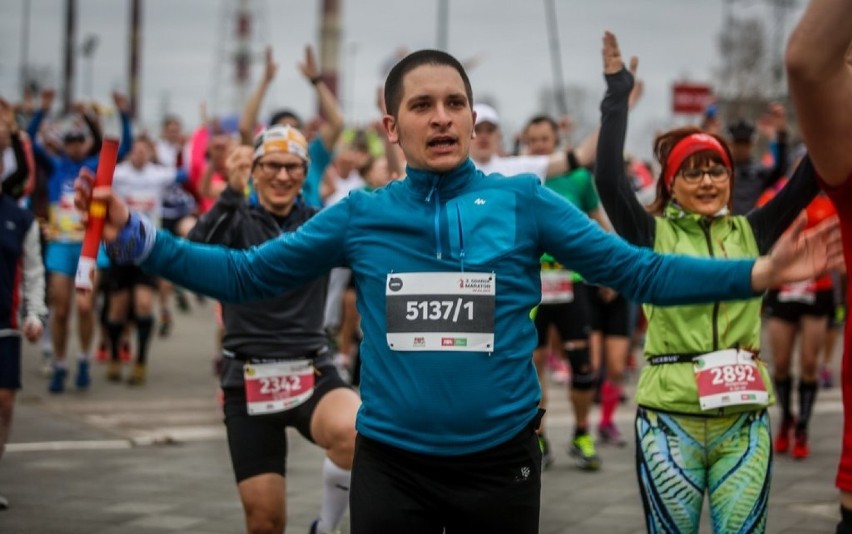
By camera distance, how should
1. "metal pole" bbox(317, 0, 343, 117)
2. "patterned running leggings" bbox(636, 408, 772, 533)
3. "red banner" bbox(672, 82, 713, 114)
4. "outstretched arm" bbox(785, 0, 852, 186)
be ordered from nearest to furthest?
"outstretched arm" bbox(785, 0, 852, 186) → "patterned running leggings" bbox(636, 408, 772, 533) → "red banner" bbox(672, 82, 713, 114) → "metal pole" bbox(317, 0, 343, 117)

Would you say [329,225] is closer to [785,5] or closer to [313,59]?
[313,59]

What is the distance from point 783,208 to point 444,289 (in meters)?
1.95

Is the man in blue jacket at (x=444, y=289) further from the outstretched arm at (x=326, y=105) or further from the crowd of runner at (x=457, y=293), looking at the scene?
the outstretched arm at (x=326, y=105)

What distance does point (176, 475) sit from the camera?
28.1ft

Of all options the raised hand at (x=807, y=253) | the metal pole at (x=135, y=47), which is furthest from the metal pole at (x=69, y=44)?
the raised hand at (x=807, y=253)

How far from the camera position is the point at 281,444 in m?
5.85

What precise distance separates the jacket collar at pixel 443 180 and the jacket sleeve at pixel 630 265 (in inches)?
8.5

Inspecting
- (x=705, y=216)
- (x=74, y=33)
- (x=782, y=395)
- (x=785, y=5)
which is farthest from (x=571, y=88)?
(x=705, y=216)

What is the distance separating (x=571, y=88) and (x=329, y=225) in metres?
72.1

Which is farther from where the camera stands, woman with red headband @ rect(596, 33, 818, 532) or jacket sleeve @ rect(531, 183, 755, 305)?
woman with red headband @ rect(596, 33, 818, 532)

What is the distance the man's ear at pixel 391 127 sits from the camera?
3895 millimetres

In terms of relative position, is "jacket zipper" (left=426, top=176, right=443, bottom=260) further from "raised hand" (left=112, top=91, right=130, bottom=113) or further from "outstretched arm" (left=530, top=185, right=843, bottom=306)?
"raised hand" (left=112, top=91, right=130, bottom=113)

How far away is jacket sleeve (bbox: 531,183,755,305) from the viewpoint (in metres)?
3.45

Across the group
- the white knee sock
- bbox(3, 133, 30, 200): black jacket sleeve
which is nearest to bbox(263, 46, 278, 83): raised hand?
bbox(3, 133, 30, 200): black jacket sleeve
